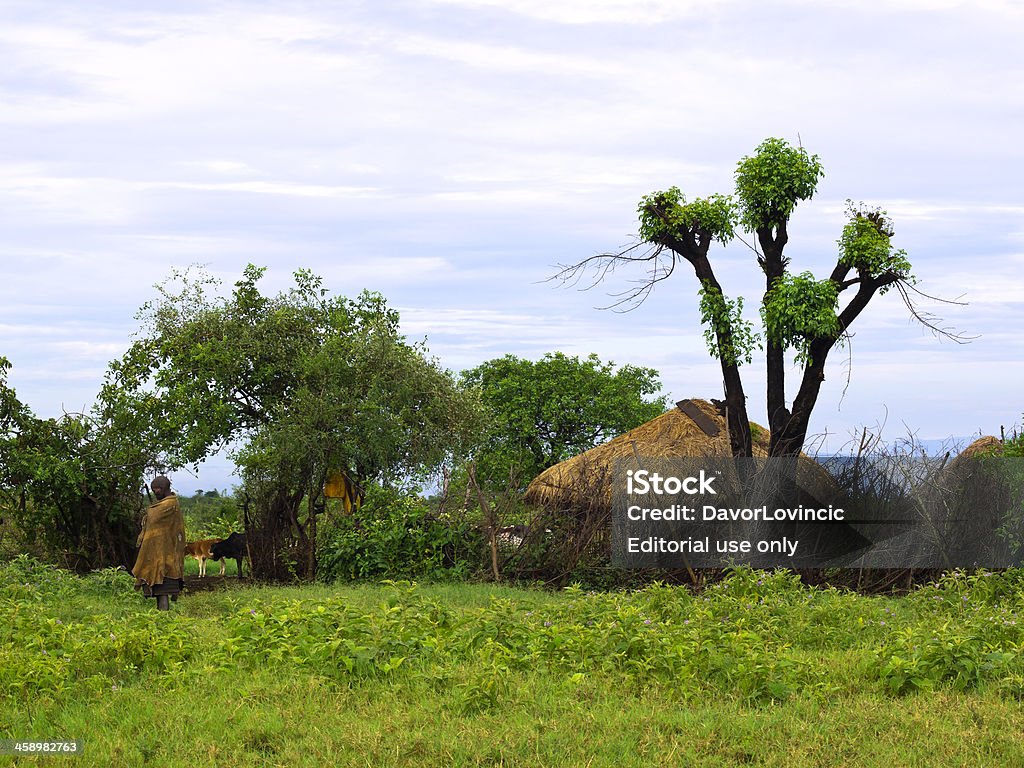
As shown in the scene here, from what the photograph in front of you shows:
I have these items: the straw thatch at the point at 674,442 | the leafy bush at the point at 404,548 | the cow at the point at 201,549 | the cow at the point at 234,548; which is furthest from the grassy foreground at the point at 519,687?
the straw thatch at the point at 674,442

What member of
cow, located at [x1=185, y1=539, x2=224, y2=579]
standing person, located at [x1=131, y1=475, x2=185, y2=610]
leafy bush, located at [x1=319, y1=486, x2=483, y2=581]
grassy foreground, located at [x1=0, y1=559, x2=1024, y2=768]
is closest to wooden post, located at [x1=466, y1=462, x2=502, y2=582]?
leafy bush, located at [x1=319, y1=486, x2=483, y2=581]

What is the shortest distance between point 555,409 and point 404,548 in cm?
2193

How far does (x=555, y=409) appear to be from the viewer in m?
36.2

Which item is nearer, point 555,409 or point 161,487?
point 161,487

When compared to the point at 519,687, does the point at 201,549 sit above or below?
above

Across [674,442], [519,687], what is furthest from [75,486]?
[519,687]

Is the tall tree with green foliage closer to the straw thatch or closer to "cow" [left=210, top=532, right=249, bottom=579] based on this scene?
"cow" [left=210, top=532, right=249, bottom=579]

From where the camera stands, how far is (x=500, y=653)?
780 cm

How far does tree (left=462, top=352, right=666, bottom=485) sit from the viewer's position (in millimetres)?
36406

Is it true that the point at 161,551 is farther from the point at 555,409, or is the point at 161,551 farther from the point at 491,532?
the point at 555,409

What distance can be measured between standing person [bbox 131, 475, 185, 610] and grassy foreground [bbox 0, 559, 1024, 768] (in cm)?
202

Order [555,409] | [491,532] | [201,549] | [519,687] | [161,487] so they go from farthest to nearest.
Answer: [555,409]
[201,549]
[491,532]
[161,487]
[519,687]

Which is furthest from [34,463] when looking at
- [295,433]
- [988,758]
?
[988,758]

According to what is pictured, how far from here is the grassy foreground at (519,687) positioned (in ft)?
20.3
